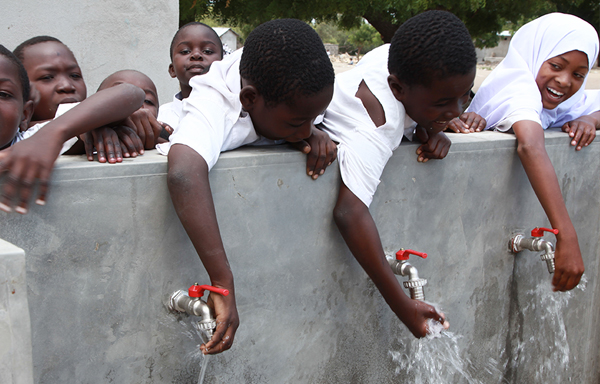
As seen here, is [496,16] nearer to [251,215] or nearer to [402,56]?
[402,56]

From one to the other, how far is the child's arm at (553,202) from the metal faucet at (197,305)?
140 cm

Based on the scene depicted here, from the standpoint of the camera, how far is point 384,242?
6.39 feet

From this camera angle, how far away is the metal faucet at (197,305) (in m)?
1.38

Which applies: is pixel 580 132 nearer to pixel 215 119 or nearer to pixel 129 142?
pixel 215 119

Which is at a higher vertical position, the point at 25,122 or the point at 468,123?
the point at 25,122

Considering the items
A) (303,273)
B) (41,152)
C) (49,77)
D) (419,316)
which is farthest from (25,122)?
(419,316)

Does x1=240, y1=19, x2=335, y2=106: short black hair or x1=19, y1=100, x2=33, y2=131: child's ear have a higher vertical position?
x1=240, y1=19, x2=335, y2=106: short black hair

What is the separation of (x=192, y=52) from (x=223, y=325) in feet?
5.76

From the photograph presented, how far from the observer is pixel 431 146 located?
74.5 inches

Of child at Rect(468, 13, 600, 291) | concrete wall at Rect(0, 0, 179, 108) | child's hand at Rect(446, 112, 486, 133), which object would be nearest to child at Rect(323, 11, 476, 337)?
child's hand at Rect(446, 112, 486, 133)

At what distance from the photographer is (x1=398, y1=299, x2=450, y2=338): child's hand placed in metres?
1.75

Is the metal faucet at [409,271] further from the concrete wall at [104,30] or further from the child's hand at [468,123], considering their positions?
the concrete wall at [104,30]

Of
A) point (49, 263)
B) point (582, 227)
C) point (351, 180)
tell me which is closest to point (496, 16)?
point (582, 227)

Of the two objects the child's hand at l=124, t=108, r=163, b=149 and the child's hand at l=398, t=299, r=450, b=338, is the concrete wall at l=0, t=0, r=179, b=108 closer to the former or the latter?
the child's hand at l=124, t=108, r=163, b=149
